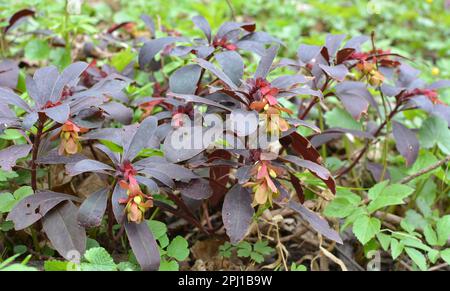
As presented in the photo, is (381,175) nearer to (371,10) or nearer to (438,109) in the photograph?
(438,109)

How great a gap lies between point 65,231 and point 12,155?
0.23 metres

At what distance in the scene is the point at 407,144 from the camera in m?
1.78

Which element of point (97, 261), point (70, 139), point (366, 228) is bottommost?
point (366, 228)

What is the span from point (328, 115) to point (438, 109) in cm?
40

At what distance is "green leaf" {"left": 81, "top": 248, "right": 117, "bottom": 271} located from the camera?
1.24 metres

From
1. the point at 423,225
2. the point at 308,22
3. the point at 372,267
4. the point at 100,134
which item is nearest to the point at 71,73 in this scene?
the point at 100,134

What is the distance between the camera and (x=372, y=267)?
1673mm

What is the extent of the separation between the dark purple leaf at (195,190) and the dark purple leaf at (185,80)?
0.29m

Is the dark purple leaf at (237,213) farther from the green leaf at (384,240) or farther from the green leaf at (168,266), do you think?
the green leaf at (384,240)

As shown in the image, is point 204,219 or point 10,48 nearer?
point 204,219

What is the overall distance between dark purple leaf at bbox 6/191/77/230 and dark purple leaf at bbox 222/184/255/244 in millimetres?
418

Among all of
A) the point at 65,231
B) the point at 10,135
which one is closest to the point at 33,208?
the point at 65,231

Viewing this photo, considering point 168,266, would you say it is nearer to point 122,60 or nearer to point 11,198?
point 11,198
